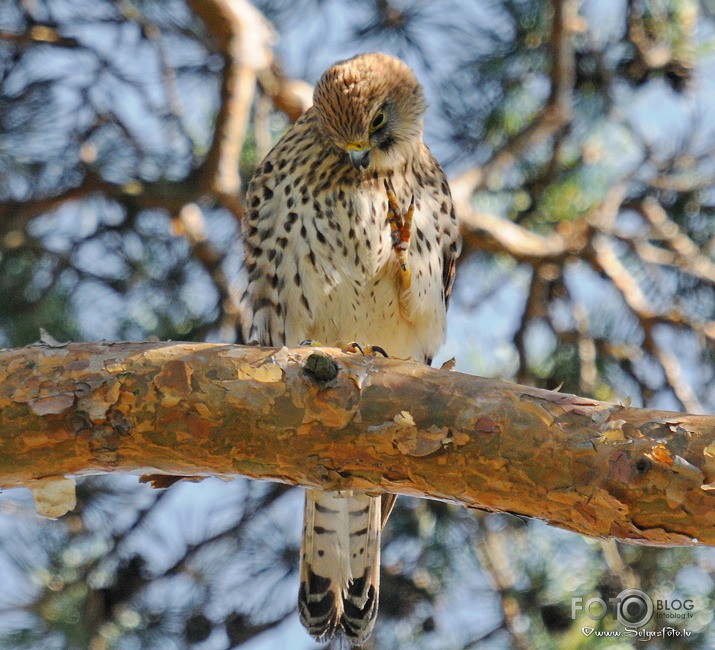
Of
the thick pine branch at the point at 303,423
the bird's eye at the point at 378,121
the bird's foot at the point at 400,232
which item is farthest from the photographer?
the bird's eye at the point at 378,121

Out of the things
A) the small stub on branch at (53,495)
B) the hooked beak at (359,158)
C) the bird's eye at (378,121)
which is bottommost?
the small stub on branch at (53,495)

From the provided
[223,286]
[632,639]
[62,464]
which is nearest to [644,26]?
[223,286]

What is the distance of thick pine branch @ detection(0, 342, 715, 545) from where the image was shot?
7.22 feet

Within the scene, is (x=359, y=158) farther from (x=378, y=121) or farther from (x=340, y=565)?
(x=340, y=565)

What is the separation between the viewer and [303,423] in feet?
7.55

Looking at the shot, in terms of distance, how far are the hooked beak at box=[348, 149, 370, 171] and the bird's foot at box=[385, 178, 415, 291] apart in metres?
0.14

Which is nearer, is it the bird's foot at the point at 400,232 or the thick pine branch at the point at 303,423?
the thick pine branch at the point at 303,423

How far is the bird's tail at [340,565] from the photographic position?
3211 millimetres

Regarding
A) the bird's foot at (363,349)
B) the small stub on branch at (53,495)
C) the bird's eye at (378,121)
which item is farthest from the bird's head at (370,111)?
the small stub on branch at (53,495)

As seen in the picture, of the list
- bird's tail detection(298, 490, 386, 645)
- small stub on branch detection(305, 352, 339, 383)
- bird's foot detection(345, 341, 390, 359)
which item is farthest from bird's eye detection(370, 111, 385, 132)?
small stub on branch detection(305, 352, 339, 383)

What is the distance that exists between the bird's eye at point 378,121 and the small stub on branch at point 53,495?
1.55 meters

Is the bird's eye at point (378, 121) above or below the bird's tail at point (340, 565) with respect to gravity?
above

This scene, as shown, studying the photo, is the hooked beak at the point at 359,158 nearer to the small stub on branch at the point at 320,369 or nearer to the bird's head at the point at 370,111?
the bird's head at the point at 370,111

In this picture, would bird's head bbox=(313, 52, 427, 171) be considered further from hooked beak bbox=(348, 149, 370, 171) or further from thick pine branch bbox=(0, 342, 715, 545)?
thick pine branch bbox=(0, 342, 715, 545)
